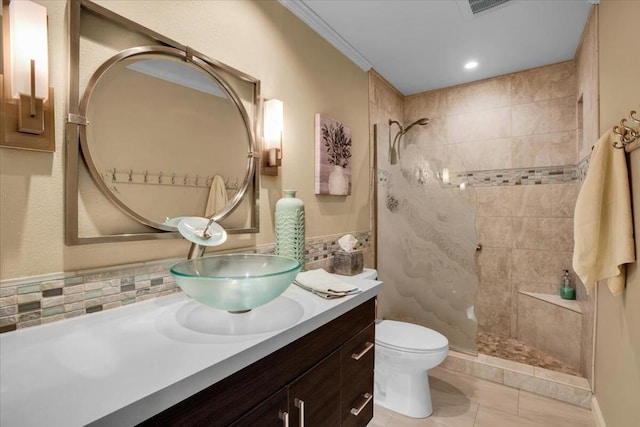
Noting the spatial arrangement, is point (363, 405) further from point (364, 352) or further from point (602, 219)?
point (602, 219)

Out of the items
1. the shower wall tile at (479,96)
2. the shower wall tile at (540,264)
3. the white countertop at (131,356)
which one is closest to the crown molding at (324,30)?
the shower wall tile at (479,96)

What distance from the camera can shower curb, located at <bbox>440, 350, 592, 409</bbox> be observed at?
6.38ft

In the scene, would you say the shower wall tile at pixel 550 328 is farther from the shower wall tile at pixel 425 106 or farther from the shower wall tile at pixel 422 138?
the shower wall tile at pixel 425 106

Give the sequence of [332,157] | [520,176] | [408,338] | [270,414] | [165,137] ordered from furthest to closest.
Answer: [520,176]
[332,157]
[408,338]
[165,137]
[270,414]

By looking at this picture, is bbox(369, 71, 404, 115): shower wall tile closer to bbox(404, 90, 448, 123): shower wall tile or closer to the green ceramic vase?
bbox(404, 90, 448, 123): shower wall tile

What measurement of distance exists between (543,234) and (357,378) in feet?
7.89

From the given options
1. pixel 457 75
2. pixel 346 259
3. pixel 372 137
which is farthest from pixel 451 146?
pixel 346 259

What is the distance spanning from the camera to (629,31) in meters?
1.37

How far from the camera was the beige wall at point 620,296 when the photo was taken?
1.27 meters

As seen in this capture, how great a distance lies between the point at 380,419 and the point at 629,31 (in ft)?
7.81

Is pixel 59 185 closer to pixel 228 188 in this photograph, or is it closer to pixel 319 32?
pixel 228 188

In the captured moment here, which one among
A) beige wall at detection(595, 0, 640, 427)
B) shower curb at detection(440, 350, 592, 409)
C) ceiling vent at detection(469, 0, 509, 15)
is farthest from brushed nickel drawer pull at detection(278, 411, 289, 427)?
ceiling vent at detection(469, 0, 509, 15)

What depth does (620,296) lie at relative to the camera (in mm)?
1430

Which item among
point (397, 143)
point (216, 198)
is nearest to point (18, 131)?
point (216, 198)
